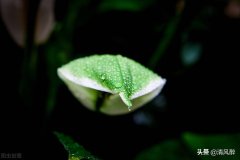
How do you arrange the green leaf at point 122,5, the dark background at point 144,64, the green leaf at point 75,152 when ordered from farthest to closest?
the green leaf at point 122,5 → the dark background at point 144,64 → the green leaf at point 75,152

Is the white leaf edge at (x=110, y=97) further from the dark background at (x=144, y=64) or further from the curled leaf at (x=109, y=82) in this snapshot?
the dark background at (x=144, y=64)

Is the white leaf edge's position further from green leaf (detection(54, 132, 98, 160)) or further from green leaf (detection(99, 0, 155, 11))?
green leaf (detection(99, 0, 155, 11))

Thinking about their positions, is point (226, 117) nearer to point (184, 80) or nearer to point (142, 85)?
point (184, 80)

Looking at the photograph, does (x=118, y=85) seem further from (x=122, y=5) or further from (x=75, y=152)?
(x=122, y=5)

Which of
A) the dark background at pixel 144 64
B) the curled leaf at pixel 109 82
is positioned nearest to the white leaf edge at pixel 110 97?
the curled leaf at pixel 109 82

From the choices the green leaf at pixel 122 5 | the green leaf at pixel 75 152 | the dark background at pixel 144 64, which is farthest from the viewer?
the green leaf at pixel 122 5

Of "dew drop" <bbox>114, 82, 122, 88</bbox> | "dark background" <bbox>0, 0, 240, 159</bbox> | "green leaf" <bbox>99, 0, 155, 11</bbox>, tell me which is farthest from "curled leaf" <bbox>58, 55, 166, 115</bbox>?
"green leaf" <bbox>99, 0, 155, 11</bbox>

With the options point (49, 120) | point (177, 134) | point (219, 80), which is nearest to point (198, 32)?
point (219, 80)

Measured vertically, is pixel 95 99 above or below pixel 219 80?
below
